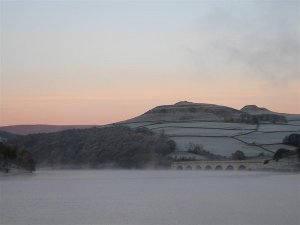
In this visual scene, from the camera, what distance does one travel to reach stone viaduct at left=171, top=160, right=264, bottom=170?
154062 millimetres

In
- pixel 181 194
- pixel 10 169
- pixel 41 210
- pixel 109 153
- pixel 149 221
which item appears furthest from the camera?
pixel 109 153

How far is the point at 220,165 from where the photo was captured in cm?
16250

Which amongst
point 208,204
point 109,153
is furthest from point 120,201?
point 109,153

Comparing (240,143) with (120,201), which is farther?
(240,143)

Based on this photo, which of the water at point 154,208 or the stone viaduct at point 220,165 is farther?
the stone viaduct at point 220,165

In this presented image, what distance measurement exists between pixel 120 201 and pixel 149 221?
15732 millimetres

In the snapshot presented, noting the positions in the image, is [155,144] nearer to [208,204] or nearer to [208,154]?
[208,154]

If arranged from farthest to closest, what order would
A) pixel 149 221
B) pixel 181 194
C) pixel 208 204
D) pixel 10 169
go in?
pixel 10 169, pixel 181 194, pixel 208 204, pixel 149 221

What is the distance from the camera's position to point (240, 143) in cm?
18262

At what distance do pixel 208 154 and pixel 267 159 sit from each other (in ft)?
82.3

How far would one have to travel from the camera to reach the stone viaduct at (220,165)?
15406 centimetres

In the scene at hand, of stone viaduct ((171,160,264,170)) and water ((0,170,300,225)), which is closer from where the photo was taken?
water ((0,170,300,225))

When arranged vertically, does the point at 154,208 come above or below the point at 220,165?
above

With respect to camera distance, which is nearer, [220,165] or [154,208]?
[154,208]
